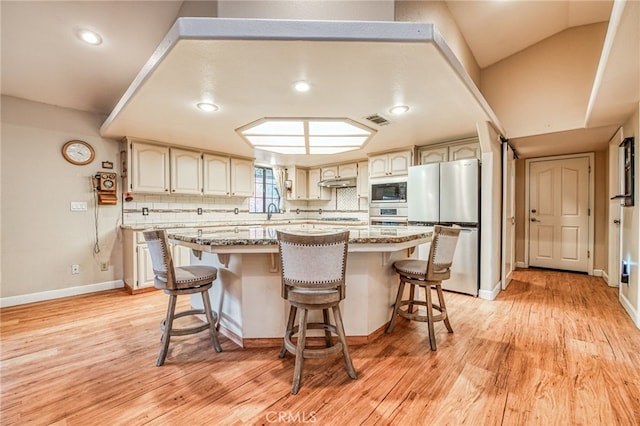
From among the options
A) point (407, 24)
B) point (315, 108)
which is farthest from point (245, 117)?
point (407, 24)

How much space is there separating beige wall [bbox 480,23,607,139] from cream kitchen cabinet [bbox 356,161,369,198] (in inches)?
85.8

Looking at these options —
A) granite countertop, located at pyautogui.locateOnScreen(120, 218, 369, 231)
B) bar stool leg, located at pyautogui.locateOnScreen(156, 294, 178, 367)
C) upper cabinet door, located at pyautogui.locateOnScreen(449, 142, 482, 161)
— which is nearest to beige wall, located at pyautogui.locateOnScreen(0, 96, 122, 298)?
granite countertop, located at pyautogui.locateOnScreen(120, 218, 369, 231)

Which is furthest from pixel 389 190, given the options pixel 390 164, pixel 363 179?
pixel 363 179

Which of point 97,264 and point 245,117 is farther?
point 97,264

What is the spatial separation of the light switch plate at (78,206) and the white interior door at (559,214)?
709 centimetres

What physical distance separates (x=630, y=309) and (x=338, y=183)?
4352 mm

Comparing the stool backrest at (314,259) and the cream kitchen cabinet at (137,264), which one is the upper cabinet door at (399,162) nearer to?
the stool backrest at (314,259)

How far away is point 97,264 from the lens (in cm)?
375

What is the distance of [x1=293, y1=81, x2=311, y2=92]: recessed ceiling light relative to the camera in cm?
208

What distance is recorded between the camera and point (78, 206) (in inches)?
142

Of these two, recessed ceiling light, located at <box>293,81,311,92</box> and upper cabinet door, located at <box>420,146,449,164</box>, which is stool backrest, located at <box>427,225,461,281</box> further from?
upper cabinet door, located at <box>420,146,449,164</box>

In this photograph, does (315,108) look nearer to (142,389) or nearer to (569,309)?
(142,389)

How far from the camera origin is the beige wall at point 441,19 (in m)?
2.05

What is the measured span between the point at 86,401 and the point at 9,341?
4.72 feet
